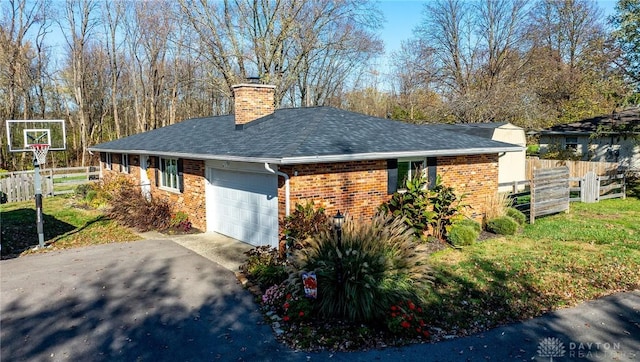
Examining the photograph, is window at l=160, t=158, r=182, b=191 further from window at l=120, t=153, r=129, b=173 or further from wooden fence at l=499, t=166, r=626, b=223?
wooden fence at l=499, t=166, r=626, b=223

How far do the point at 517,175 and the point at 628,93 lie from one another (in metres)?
5.16

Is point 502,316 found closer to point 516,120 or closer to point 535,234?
point 535,234

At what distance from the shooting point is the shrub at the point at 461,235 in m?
10.6

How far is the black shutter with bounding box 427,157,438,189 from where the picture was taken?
448 inches

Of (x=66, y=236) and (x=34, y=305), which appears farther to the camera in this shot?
(x=66, y=236)

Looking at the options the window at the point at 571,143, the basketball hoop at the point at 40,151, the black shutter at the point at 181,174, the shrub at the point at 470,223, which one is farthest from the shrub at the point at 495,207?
the window at the point at 571,143

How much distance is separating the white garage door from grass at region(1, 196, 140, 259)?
2.45 meters

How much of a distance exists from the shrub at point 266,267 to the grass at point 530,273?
2737mm

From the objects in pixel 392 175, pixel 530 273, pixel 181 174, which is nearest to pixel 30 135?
pixel 181 174

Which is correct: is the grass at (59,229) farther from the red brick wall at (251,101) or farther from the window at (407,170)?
the window at (407,170)

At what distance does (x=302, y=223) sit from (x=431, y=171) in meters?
4.29

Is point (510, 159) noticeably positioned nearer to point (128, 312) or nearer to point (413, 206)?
point (413, 206)

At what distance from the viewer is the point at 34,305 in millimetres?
7305

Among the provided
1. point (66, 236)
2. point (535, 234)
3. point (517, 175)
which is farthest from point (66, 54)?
point (535, 234)
